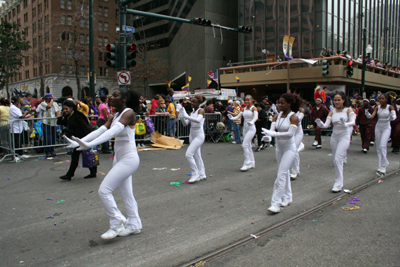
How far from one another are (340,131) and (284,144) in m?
2.17

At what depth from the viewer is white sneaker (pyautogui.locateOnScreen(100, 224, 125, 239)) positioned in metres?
3.90

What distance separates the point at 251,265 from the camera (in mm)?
3357

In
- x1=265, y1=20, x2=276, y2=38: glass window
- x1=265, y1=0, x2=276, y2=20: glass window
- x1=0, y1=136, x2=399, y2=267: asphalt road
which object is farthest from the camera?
x1=265, y1=20, x2=276, y2=38: glass window

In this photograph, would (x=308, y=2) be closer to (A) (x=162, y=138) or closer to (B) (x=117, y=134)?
(A) (x=162, y=138)

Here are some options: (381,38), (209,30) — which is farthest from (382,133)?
(381,38)

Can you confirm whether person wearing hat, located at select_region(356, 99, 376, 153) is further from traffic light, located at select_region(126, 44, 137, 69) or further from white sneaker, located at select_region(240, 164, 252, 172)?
traffic light, located at select_region(126, 44, 137, 69)

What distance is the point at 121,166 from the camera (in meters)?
3.98

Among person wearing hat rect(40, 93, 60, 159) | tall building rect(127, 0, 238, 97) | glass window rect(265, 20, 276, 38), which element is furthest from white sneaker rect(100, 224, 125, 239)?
glass window rect(265, 20, 276, 38)

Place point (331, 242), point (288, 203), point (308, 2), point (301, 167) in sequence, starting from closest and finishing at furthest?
point (331, 242) → point (288, 203) → point (301, 167) → point (308, 2)

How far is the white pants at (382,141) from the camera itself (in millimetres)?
7781

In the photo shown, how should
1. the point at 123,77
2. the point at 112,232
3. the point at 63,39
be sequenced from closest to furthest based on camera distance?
the point at 112,232
the point at 123,77
the point at 63,39

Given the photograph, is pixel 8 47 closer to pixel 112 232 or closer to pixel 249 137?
pixel 249 137

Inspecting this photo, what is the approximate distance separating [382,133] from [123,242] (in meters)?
7.18

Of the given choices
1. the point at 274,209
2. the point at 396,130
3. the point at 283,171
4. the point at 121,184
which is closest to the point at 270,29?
the point at 396,130
